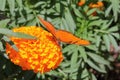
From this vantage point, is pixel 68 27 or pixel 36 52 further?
pixel 68 27

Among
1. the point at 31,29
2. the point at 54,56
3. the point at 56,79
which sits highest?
the point at 31,29

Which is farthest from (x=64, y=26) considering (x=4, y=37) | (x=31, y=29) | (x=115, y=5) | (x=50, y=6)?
(x=4, y=37)

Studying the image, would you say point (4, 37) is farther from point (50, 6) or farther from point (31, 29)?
point (50, 6)

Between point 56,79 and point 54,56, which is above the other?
point 54,56

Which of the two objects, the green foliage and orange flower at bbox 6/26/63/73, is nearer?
orange flower at bbox 6/26/63/73

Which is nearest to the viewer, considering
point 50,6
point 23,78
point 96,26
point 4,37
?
point 4,37

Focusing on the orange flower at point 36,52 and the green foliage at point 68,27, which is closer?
the orange flower at point 36,52

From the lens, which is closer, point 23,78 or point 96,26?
point 23,78

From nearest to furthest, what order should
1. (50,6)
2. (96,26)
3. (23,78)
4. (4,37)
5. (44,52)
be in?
(4,37) → (44,52) → (23,78) → (50,6) → (96,26)
